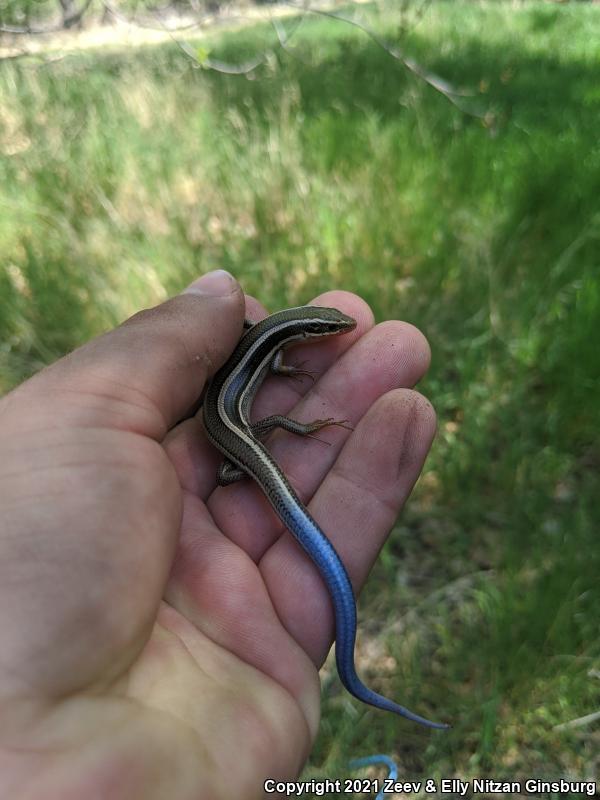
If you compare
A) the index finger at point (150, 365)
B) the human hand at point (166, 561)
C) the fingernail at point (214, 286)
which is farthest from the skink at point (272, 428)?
the fingernail at point (214, 286)

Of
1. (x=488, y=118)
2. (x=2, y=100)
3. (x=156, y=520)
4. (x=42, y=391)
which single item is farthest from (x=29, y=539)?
(x=2, y=100)

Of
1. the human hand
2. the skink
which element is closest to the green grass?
the skink

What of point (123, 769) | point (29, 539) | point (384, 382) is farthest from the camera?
point (384, 382)

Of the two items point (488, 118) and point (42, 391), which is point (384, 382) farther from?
point (488, 118)

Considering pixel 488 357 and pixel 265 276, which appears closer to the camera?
pixel 488 357

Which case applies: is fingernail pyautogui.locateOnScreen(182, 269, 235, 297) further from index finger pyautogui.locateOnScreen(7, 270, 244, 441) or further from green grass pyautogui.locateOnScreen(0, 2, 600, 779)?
green grass pyautogui.locateOnScreen(0, 2, 600, 779)

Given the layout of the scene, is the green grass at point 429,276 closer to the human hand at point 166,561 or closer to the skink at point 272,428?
the skink at point 272,428

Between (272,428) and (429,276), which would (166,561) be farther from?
(429,276)
